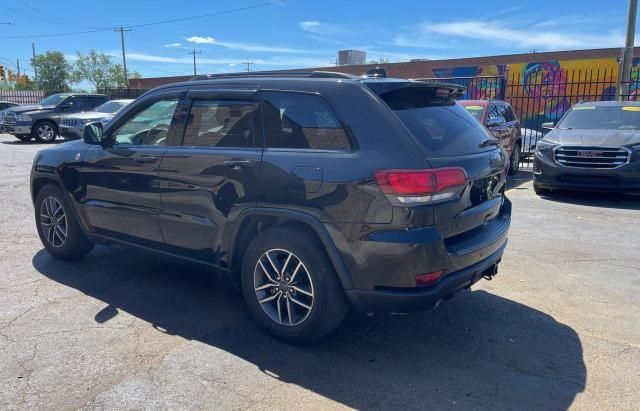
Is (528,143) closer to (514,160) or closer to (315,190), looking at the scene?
(514,160)

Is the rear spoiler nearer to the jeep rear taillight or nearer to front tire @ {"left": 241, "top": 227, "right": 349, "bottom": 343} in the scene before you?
the jeep rear taillight

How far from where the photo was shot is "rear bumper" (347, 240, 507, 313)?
10.4ft

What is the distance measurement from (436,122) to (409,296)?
1231 millimetres

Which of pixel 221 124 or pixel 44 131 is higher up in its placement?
pixel 221 124

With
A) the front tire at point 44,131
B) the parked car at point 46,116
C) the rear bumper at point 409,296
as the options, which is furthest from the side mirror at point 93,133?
the front tire at point 44,131

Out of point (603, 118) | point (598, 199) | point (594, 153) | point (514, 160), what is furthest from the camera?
point (514, 160)

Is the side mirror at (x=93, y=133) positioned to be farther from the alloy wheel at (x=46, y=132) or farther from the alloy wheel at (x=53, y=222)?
the alloy wheel at (x=46, y=132)

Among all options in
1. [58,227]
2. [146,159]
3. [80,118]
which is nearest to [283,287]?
[146,159]

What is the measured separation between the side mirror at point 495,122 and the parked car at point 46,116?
1558 centimetres

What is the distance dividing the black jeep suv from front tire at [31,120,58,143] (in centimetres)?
1772

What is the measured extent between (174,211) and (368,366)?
1.96m

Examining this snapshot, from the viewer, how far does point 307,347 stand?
364 cm

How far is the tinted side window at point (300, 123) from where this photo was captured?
3408mm

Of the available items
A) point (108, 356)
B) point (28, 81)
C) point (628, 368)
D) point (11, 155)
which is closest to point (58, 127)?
point (11, 155)
